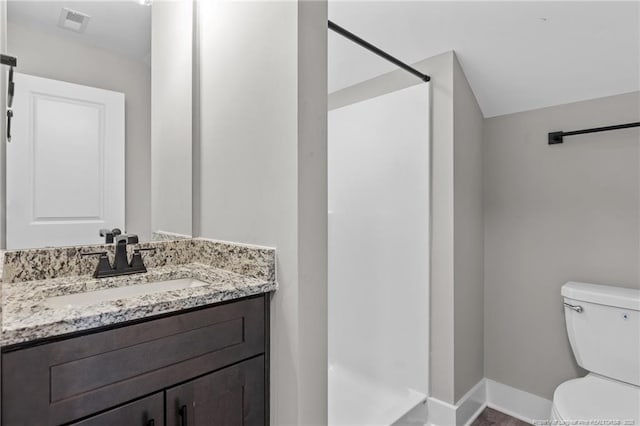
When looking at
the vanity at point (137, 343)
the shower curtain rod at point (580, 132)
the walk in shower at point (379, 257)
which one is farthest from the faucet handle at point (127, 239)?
the shower curtain rod at point (580, 132)

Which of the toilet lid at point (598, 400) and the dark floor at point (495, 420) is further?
the dark floor at point (495, 420)

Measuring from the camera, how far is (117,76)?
130 centimetres

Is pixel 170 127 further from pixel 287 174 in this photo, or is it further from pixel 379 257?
pixel 379 257

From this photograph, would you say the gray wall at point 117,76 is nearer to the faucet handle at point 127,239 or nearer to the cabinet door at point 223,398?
the faucet handle at point 127,239

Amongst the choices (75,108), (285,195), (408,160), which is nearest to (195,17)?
(75,108)

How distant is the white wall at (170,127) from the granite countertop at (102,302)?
24 cm

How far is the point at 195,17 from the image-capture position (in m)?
1.45

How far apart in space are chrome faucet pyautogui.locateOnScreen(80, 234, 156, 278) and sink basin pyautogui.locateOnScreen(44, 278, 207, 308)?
0.23ft

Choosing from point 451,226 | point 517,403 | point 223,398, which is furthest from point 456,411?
point 223,398

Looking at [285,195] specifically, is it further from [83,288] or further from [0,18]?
[0,18]

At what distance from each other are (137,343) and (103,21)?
1.13 meters

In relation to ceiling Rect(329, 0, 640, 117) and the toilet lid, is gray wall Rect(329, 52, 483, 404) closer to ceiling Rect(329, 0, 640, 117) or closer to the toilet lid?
ceiling Rect(329, 0, 640, 117)

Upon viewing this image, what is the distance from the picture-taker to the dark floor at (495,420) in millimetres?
1945

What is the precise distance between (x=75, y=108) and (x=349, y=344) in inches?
78.7
